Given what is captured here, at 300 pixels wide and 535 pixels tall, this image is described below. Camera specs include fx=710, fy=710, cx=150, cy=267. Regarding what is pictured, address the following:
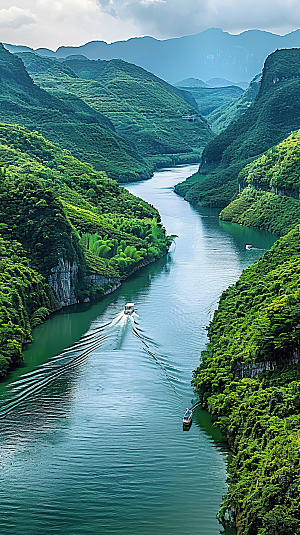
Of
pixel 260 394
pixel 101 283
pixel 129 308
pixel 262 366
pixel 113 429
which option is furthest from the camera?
pixel 101 283

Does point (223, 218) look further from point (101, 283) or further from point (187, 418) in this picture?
point (187, 418)

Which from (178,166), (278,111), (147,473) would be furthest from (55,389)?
(178,166)

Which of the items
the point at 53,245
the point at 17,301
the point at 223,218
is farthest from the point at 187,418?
the point at 223,218

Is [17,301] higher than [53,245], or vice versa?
[53,245]

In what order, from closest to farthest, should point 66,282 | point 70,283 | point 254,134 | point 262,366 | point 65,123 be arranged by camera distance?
point 262,366 → point 66,282 → point 70,283 → point 254,134 → point 65,123

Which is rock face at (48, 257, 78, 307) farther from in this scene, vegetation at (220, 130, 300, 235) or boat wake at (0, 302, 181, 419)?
vegetation at (220, 130, 300, 235)

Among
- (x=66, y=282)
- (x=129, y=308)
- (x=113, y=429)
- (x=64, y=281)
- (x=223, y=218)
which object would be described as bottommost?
(x=113, y=429)

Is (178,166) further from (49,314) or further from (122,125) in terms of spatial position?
(49,314)
